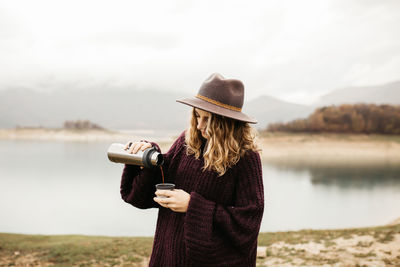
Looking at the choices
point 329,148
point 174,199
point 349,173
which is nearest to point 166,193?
point 174,199

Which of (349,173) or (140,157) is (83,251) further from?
(349,173)

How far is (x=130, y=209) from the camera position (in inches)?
560

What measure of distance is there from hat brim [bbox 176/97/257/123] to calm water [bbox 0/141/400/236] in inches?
370

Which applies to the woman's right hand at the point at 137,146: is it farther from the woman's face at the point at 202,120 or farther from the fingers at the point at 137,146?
the woman's face at the point at 202,120

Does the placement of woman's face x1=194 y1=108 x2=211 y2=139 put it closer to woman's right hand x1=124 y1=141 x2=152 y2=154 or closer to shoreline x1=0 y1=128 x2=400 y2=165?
woman's right hand x1=124 y1=141 x2=152 y2=154

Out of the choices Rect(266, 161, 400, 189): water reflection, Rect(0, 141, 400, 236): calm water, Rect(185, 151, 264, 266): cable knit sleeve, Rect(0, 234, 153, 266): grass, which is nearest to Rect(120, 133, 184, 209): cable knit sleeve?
Rect(185, 151, 264, 266): cable knit sleeve

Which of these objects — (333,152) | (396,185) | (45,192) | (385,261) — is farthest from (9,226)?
(333,152)

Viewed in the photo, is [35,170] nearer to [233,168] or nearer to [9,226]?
[9,226]

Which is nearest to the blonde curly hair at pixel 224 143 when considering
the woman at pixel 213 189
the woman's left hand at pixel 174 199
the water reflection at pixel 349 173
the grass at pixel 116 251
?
the woman at pixel 213 189

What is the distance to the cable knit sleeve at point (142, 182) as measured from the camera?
1.79 meters

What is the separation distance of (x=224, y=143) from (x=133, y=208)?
44.5 feet

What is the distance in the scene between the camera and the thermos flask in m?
1.70

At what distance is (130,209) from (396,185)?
62.7 feet

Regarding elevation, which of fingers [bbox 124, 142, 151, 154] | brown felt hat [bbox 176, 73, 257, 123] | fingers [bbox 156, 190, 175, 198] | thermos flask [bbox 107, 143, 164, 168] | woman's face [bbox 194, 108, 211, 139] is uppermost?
brown felt hat [bbox 176, 73, 257, 123]
